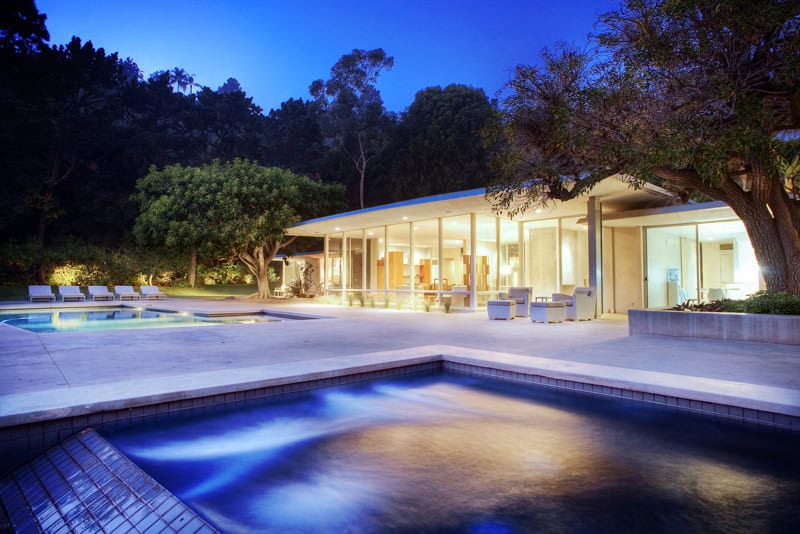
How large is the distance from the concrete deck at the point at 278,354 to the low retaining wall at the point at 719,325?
0.99 ft

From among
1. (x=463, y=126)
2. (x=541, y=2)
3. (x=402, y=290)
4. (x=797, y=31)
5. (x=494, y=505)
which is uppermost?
(x=541, y=2)

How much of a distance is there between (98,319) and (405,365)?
10711 mm

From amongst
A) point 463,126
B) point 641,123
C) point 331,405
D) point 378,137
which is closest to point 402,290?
point 641,123

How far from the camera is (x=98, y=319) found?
1288 cm

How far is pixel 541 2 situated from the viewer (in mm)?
96312

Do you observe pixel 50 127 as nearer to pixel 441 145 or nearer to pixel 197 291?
pixel 197 291

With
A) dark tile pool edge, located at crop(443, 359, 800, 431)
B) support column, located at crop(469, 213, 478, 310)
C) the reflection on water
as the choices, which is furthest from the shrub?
support column, located at crop(469, 213, 478, 310)

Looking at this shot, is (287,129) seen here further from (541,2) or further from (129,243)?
(541,2)

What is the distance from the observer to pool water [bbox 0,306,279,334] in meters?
10.8

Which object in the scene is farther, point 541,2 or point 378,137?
point 541,2

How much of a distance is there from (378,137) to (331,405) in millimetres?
31806

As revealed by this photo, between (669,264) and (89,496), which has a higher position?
(669,264)

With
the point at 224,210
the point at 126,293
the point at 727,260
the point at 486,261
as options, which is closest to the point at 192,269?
the point at 126,293

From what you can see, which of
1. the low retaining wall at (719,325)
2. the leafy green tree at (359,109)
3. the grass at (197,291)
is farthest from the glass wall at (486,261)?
the leafy green tree at (359,109)
